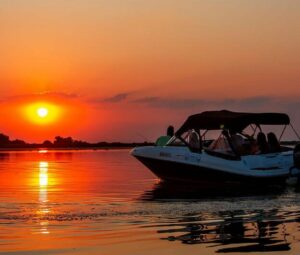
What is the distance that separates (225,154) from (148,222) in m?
10.9

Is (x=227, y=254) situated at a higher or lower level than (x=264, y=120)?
lower

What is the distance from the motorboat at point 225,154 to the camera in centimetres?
2353

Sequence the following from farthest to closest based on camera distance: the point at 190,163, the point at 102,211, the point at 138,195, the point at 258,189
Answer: the point at 190,163
the point at 258,189
the point at 138,195
the point at 102,211

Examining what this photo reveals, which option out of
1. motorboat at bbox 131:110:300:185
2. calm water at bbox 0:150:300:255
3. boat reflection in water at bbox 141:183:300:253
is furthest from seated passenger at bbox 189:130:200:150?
boat reflection in water at bbox 141:183:300:253

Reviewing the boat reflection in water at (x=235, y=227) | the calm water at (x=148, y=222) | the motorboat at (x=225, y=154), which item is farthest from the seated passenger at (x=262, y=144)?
the boat reflection in water at (x=235, y=227)

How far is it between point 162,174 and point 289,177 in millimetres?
4975

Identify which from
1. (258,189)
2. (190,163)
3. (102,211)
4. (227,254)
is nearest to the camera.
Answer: (227,254)

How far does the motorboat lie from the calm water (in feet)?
7.65

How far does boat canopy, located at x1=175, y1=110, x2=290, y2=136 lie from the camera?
2589 cm

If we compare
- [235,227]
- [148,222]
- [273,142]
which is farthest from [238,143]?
[235,227]

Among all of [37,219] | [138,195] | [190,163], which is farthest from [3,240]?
[190,163]

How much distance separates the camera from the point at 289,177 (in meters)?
23.8

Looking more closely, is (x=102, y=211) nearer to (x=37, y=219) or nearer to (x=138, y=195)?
(x=37, y=219)

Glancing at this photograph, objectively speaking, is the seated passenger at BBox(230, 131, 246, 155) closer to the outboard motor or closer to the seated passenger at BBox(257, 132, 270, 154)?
the seated passenger at BBox(257, 132, 270, 154)
